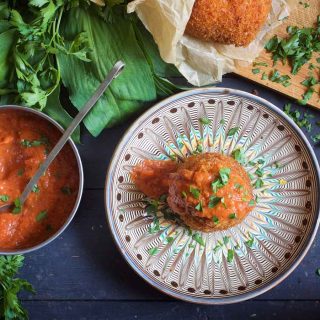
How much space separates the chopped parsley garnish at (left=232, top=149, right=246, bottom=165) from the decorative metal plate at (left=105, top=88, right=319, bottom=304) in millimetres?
15

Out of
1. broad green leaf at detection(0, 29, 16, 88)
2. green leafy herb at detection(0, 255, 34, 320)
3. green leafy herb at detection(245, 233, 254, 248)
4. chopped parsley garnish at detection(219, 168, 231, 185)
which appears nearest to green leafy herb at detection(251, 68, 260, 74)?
chopped parsley garnish at detection(219, 168, 231, 185)

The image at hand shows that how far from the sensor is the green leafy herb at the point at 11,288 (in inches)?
66.2

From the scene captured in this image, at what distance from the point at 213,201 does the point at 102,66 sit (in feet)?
1.90

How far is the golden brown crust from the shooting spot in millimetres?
1585

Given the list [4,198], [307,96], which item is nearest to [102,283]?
[4,198]

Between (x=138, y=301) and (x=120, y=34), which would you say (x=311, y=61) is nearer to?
(x=120, y=34)

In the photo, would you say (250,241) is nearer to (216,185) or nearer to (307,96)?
(216,185)

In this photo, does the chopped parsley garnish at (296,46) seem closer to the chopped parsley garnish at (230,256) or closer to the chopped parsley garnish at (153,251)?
the chopped parsley garnish at (230,256)

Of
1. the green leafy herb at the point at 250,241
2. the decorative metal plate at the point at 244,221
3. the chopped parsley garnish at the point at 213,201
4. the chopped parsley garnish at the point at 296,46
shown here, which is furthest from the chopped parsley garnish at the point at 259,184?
the chopped parsley garnish at the point at 296,46

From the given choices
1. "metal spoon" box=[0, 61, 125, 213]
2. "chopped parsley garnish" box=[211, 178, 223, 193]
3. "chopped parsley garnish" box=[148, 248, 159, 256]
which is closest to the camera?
"chopped parsley garnish" box=[211, 178, 223, 193]

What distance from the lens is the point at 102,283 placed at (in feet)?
6.07

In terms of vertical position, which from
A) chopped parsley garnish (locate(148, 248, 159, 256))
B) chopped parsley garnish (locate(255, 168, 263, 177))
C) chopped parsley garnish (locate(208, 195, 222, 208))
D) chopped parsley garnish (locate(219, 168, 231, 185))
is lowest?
chopped parsley garnish (locate(148, 248, 159, 256))

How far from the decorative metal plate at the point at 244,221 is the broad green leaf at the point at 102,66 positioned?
4.8 inches

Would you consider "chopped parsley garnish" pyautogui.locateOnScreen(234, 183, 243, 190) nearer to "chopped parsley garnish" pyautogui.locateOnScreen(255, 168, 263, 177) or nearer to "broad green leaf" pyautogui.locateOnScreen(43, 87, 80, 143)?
"chopped parsley garnish" pyautogui.locateOnScreen(255, 168, 263, 177)
